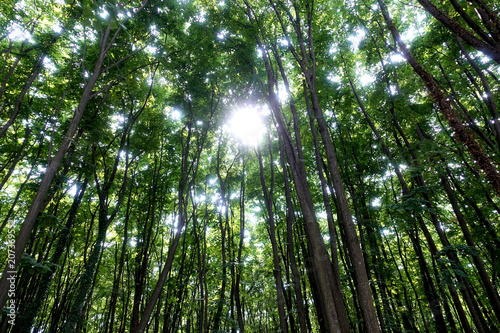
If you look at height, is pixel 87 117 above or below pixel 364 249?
above

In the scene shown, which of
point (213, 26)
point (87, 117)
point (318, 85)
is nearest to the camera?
point (87, 117)

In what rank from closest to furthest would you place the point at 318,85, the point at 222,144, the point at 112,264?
the point at 318,85
the point at 222,144
the point at 112,264

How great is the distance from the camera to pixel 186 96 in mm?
8094

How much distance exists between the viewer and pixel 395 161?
602 cm

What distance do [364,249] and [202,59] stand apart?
338 inches

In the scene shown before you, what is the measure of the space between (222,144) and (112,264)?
10.1 meters

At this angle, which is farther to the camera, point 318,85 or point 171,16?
point 318,85

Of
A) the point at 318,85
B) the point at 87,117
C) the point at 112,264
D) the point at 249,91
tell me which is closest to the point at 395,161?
the point at 318,85

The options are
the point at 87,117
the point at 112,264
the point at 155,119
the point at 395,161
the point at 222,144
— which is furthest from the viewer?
the point at 112,264

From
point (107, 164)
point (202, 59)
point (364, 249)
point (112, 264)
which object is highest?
point (202, 59)

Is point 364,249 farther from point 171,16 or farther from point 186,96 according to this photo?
point 171,16

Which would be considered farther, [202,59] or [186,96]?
[186,96]

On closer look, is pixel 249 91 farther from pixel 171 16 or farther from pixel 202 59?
pixel 171 16

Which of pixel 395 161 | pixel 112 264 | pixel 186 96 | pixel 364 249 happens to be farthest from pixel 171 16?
pixel 112 264
